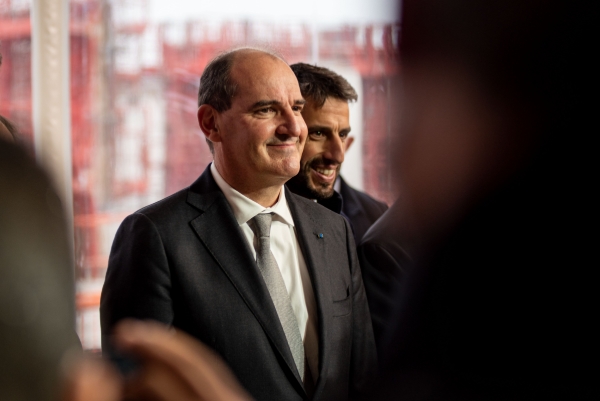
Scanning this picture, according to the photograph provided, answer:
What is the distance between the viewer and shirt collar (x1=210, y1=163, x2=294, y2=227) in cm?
141

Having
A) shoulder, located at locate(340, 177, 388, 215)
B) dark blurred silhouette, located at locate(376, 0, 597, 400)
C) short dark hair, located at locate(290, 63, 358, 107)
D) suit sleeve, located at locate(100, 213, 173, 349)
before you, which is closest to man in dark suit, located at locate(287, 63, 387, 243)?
short dark hair, located at locate(290, 63, 358, 107)

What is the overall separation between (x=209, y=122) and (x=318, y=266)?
18.0 inches

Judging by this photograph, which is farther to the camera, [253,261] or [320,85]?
[320,85]

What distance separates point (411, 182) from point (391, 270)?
1.31 meters

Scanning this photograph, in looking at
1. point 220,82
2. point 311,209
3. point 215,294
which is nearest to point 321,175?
point 311,209

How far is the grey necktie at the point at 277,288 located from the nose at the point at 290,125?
0.21m

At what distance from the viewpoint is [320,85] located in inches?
65.7

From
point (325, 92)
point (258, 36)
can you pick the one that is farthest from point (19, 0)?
point (325, 92)

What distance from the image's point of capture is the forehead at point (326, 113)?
166 cm

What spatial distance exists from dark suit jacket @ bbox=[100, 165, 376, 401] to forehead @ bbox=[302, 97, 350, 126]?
385mm

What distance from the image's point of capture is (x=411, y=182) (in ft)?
0.89

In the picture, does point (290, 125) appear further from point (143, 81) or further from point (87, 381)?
point (143, 81)

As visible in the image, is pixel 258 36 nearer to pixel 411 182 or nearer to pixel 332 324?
pixel 332 324

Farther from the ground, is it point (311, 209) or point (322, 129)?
point (322, 129)
